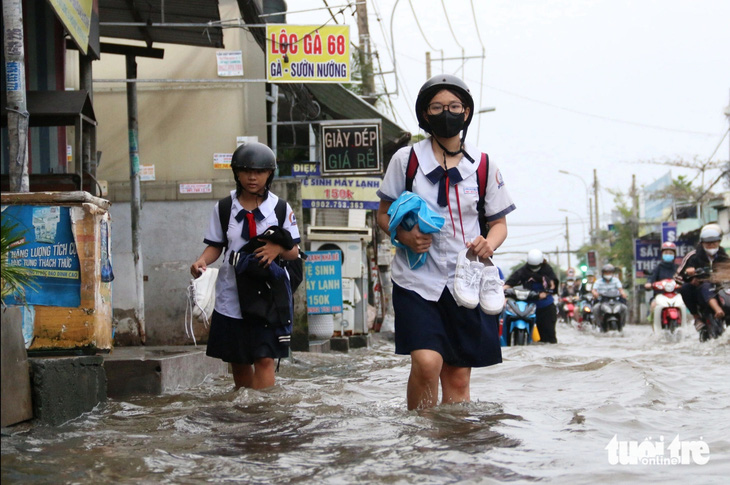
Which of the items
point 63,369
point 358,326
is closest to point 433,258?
point 63,369

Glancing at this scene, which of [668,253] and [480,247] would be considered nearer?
[480,247]

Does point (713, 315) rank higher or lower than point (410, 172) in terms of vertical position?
lower

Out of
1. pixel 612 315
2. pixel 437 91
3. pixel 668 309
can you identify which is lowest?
pixel 612 315

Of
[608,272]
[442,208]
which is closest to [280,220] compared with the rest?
[442,208]

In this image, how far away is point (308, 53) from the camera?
1219 cm

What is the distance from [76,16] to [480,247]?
4.60 m

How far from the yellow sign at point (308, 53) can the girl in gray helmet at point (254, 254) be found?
670 cm

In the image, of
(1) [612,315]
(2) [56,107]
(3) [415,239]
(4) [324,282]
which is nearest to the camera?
(3) [415,239]

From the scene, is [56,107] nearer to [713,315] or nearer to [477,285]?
[477,285]

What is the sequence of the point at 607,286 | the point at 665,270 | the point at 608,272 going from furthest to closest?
1. the point at 608,272
2. the point at 607,286
3. the point at 665,270

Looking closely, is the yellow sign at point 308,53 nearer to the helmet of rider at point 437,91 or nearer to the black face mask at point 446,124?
the helmet of rider at point 437,91

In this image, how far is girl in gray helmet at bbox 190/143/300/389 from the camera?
540cm

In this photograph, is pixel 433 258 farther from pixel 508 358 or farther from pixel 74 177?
pixel 508 358

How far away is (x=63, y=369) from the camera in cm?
478
